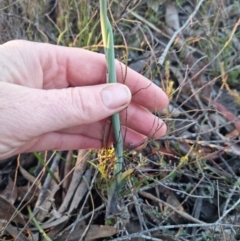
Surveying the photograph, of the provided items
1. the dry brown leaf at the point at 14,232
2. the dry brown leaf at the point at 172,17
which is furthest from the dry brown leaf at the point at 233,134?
the dry brown leaf at the point at 14,232

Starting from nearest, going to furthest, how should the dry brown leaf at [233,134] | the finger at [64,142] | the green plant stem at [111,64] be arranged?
the green plant stem at [111,64] < the finger at [64,142] < the dry brown leaf at [233,134]

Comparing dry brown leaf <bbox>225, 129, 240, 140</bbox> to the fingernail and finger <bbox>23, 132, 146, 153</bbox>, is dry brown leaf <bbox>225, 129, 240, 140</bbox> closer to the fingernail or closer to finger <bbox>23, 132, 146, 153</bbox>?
finger <bbox>23, 132, 146, 153</bbox>

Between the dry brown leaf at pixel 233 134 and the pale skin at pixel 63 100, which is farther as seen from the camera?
the dry brown leaf at pixel 233 134

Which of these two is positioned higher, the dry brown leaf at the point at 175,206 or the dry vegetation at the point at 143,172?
the dry vegetation at the point at 143,172

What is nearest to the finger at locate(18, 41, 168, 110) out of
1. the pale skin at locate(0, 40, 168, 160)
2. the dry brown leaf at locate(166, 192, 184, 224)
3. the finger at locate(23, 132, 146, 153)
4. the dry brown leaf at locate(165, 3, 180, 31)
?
the pale skin at locate(0, 40, 168, 160)

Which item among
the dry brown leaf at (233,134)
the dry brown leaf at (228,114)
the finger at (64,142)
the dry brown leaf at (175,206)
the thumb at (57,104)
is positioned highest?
the thumb at (57,104)

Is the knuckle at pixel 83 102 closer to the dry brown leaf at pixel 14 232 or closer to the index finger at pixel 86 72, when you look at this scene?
the index finger at pixel 86 72

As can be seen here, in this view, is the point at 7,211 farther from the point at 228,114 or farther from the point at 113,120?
the point at 228,114

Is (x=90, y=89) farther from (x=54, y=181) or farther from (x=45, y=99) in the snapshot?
(x=54, y=181)

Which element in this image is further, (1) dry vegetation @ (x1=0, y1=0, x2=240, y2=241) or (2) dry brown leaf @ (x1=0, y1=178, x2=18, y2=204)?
(2) dry brown leaf @ (x1=0, y1=178, x2=18, y2=204)
